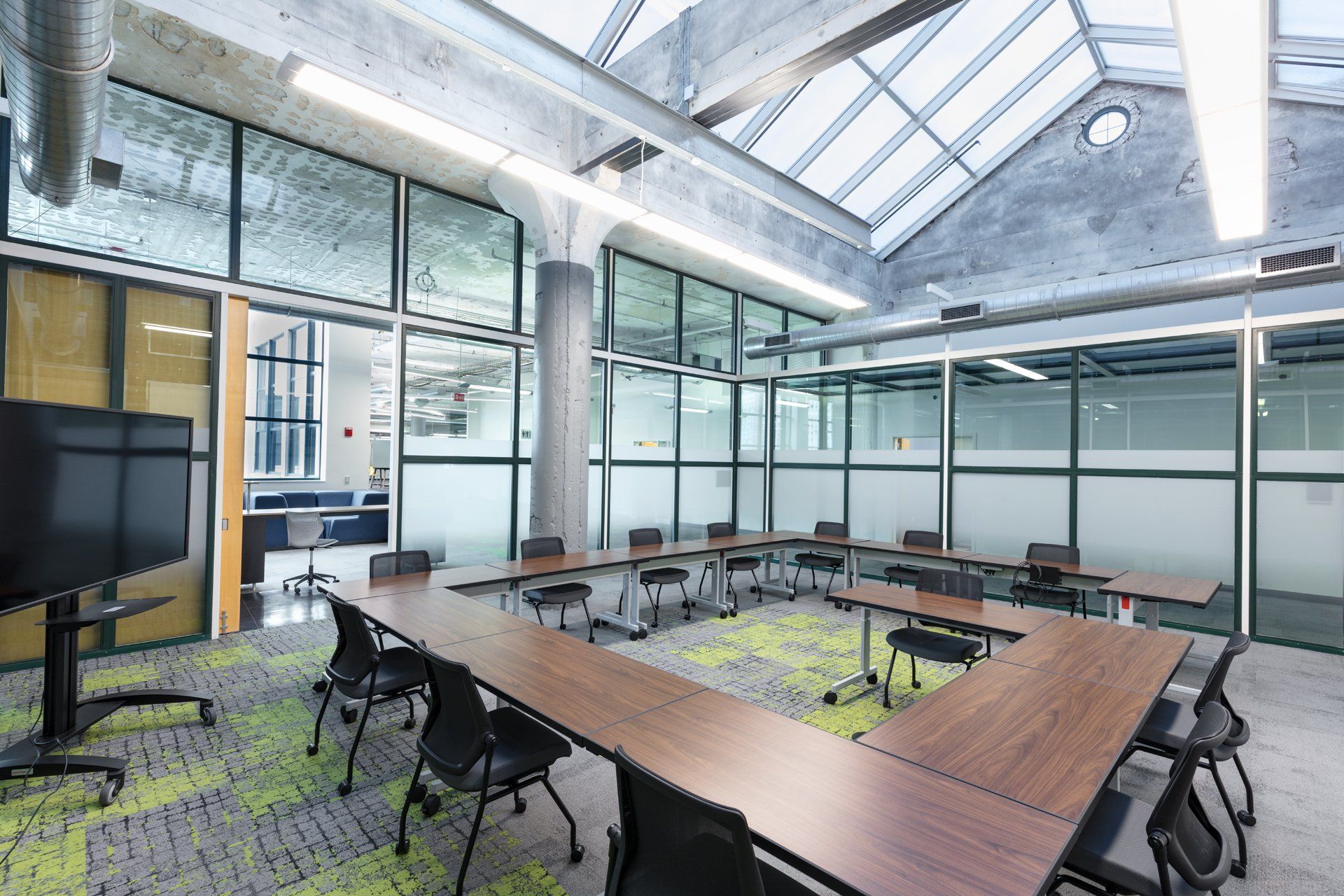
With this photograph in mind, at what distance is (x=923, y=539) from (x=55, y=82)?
655cm

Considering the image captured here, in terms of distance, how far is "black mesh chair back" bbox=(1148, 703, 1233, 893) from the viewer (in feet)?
4.83

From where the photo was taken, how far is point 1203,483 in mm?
5254

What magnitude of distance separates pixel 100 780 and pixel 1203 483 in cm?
781

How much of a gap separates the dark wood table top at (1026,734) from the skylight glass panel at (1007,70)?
661 centimetres

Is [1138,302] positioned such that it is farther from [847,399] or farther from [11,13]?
[11,13]

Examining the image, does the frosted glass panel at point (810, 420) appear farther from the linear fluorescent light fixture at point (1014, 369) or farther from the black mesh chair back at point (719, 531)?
the black mesh chair back at point (719, 531)

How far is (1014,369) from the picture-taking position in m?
6.27

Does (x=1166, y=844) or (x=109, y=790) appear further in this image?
(x=109, y=790)

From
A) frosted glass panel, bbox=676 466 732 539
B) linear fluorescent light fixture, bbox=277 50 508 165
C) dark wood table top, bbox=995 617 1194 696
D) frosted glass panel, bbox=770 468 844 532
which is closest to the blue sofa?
frosted glass panel, bbox=676 466 732 539

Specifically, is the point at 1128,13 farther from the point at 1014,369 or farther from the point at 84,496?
the point at 84,496

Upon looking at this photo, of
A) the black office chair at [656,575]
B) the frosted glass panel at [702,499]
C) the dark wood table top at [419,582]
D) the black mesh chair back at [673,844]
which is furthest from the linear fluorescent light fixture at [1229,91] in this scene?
the frosted glass panel at [702,499]

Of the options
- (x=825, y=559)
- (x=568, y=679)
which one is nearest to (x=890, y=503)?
(x=825, y=559)

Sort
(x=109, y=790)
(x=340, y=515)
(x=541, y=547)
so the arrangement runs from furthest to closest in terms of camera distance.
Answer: (x=340, y=515)
(x=541, y=547)
(x=109, y=790)

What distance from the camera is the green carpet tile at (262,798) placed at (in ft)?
6.73
